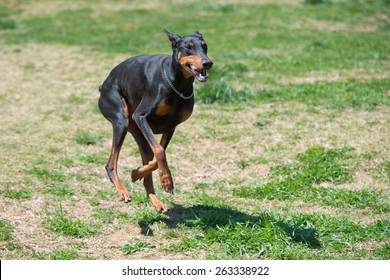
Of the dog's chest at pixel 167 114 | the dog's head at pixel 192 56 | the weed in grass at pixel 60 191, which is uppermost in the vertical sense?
the dog's head at pixel 192 56

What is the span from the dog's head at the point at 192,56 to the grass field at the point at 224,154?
1.65 metres

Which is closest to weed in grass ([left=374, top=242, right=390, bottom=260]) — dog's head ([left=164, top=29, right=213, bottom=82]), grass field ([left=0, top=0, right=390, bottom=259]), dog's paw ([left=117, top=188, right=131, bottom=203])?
grass field ([left=0, top=0, right=390, bottom=259])

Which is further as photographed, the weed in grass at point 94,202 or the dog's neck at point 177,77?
the weed in grass at point 94,202

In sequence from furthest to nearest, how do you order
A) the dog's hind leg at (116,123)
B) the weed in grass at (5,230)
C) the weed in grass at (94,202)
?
the weed in grass at (94,202) < the dog's hind leg at (116,123) < the weed in grass at (5,230)

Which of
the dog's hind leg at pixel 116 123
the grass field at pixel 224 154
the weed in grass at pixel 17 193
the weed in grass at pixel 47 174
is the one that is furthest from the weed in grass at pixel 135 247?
the weed in grass at pixel 47 174

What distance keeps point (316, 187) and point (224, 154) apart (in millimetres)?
1763

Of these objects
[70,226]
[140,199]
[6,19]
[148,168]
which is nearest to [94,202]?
[140,199]

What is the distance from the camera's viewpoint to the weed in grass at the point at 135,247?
6207 mm

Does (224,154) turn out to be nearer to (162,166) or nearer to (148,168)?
(148,168)

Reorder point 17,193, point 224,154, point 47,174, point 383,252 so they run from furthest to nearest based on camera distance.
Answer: point 224,154 < point 47,174 < point 17,193 < point 383,252

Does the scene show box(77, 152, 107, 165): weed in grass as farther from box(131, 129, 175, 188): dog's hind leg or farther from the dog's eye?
the dog's eye

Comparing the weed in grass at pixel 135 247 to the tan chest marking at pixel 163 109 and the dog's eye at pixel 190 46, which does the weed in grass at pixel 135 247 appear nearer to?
the tan chest marking at pixel 163 109

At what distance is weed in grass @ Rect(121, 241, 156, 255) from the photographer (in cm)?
621

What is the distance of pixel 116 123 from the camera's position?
7055 millimetres
